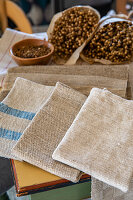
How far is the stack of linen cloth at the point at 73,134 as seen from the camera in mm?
448

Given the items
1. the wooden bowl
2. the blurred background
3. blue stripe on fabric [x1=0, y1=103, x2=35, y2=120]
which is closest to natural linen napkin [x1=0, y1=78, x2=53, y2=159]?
blue stripe on fabric [x1=0, y1=103, x2=35, y2=120]

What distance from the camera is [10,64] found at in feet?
2.70

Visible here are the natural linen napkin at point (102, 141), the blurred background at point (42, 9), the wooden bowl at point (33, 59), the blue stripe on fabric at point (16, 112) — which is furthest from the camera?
the blurred background at point (42, 9)

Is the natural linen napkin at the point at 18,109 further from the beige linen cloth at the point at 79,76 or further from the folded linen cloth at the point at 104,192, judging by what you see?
the folded linen cloth at the point at 104,192

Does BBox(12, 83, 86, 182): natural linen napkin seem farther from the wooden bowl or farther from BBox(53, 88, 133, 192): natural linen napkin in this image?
the wooden bowl

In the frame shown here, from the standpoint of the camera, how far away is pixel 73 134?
483 millimetres

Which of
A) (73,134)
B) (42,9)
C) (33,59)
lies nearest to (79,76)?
(33,59)

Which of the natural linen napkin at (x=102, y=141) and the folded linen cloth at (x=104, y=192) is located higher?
the natural linen napkin at (x=102, y=141)

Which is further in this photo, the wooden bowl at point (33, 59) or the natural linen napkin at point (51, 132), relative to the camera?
the wooden bowl at point (33, 59)

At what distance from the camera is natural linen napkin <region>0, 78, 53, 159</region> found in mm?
533

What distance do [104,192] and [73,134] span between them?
0.42 ft

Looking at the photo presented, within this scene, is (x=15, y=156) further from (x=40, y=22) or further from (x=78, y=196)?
(x=40, y=22)

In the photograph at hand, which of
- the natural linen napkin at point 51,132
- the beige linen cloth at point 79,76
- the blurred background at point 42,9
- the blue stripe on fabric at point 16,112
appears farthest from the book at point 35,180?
the blurred background at point 42,9

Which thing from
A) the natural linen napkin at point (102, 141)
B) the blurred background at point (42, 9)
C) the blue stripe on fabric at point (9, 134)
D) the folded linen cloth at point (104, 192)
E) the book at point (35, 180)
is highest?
the natural linen napkin at point (102, 141)
